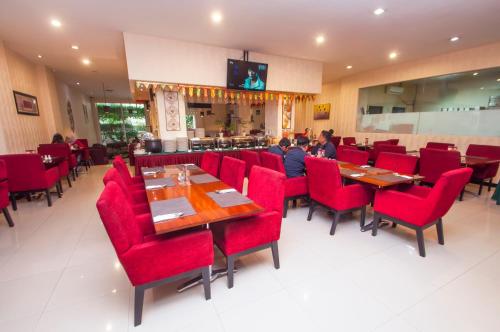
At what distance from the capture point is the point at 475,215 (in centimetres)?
333

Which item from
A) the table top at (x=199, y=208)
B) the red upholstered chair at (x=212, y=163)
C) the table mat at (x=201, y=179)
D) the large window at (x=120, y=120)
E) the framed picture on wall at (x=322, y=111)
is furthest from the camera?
the large window at (x=120, y=120)

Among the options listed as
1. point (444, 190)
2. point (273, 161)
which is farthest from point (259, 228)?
point (444, 190)

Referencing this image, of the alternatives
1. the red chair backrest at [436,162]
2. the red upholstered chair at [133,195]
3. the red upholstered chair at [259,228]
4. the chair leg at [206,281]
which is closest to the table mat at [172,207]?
the red upholstered chair at [259,228]

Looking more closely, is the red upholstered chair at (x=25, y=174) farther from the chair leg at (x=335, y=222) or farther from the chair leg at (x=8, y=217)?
the chair leg at (x=335, y=222)

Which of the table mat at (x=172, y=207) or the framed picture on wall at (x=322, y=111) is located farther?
the framed picture on wall at (x=322, y=111)

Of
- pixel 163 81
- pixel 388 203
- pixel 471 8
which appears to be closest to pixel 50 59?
pixel 163 81

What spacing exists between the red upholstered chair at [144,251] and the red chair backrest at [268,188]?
0.70 meters

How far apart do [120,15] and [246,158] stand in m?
3.02

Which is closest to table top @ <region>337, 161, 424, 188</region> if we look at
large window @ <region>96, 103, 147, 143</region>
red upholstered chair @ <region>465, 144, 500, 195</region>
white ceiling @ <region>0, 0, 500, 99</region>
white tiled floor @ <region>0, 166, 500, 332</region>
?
white tiled floor @ <region>0, 166, 500, 332</region>

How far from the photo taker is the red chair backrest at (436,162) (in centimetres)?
365

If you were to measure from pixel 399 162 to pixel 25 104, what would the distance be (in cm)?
825

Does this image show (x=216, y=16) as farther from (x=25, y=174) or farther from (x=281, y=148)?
(x=25, y=174)

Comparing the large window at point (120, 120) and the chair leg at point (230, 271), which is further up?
the large window at point (120, 120)

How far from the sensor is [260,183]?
86.8 inches
